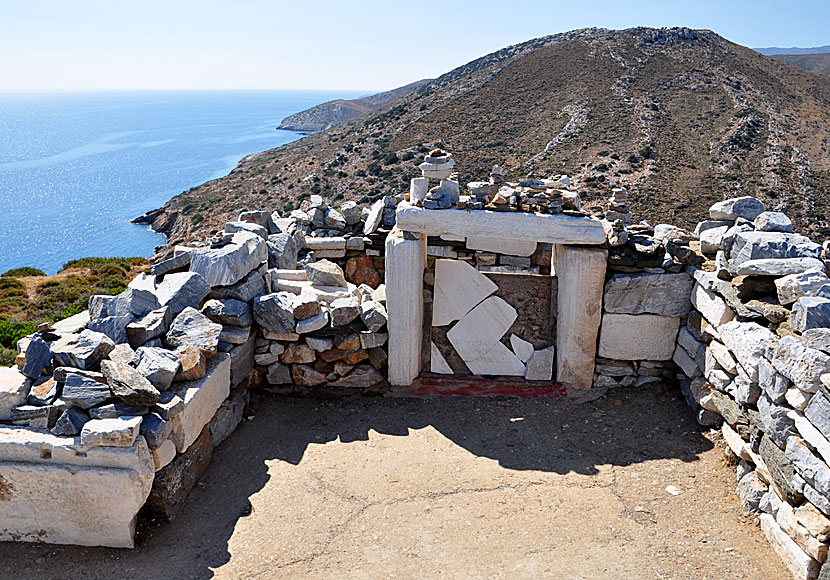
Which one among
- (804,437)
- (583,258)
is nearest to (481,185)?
(583,258)

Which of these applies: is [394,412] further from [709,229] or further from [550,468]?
[709,229]

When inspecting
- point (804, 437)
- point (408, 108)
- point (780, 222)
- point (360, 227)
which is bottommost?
point (804, 437)

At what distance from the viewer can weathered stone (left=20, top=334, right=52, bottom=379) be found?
4.07 meters

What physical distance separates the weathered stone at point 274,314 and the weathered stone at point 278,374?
0.43 metres

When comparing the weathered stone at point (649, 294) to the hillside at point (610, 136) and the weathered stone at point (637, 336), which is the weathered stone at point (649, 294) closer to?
the weathered stone at point (637, 336)

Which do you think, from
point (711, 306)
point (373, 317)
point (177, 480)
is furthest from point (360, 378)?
point (711, 306)

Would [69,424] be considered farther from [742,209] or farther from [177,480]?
[742,209]

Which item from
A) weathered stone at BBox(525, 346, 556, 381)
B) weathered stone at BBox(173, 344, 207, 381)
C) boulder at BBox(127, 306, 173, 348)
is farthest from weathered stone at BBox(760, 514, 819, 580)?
boulder at BBox(127, 306, 173, 348)

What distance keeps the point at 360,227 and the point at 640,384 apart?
3.95 metres

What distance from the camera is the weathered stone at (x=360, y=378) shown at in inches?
233

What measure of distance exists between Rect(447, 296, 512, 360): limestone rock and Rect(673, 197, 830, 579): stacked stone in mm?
1804

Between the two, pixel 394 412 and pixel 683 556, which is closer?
pixel 683 556

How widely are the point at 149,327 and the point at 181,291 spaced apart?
23.4 inches

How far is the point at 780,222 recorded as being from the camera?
16.9 feet
